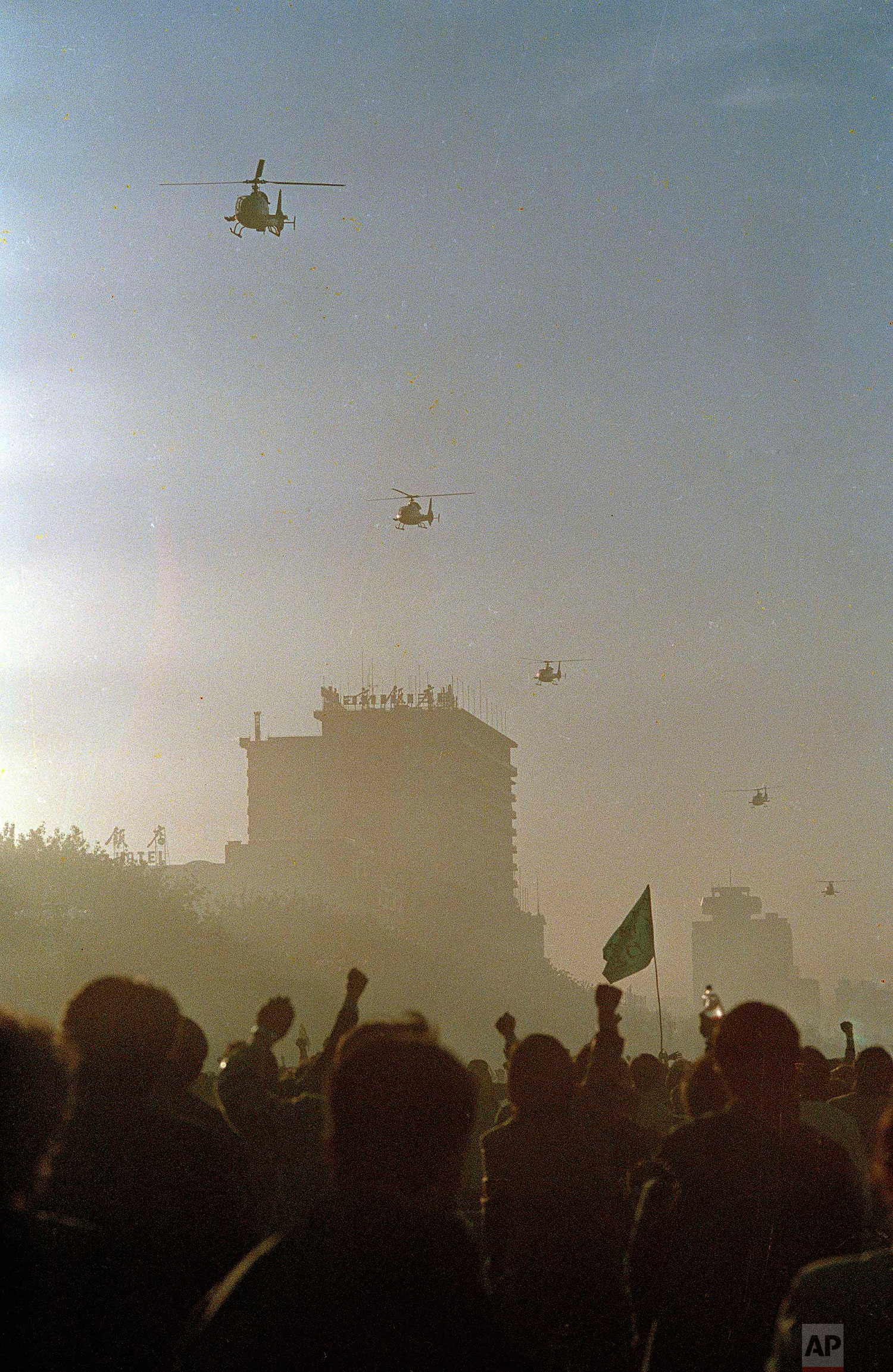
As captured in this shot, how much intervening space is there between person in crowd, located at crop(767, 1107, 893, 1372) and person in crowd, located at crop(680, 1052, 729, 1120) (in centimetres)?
149

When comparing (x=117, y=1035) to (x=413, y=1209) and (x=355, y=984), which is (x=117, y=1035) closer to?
(x=413, y=1209)

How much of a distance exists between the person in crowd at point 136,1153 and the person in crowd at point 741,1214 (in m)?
1.48

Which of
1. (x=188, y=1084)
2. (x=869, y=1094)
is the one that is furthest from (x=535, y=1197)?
(x=869, y=1094)

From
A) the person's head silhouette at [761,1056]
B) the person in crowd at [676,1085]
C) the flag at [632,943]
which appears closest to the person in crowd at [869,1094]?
the person in crowd at [676,1085]

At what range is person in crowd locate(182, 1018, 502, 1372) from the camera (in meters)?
2.60

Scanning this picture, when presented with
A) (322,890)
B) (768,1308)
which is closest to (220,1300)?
(768,1308)

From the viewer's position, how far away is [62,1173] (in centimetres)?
385

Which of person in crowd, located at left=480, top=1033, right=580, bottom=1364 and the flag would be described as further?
the flag

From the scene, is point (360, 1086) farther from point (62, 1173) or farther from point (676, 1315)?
point (676, 1315)

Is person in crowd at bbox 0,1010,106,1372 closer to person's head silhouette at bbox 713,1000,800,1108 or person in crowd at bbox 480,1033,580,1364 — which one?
person in crowd at bbox 480,1033,580,1364

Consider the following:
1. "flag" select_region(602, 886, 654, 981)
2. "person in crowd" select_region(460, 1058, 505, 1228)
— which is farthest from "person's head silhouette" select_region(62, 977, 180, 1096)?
"flag" select_region(602, 886, 654, 981)

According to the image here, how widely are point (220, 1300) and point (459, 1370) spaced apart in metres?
0.52

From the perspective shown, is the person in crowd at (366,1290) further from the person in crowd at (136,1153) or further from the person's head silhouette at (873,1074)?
the person's head silhouette at (873,1074)

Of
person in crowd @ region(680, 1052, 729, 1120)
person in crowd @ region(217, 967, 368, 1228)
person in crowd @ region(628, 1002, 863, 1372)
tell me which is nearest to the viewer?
person in crowd @ region(628, 1002, 863, 1372)
